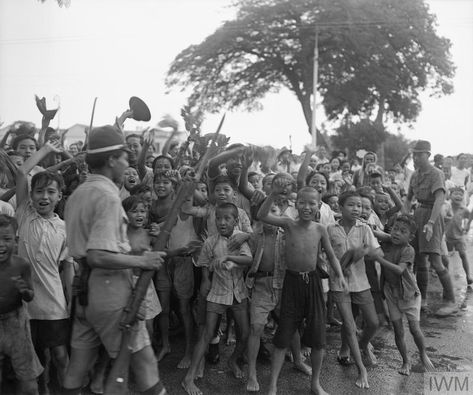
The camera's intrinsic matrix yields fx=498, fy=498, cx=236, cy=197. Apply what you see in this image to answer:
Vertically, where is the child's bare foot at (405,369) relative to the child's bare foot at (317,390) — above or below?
below

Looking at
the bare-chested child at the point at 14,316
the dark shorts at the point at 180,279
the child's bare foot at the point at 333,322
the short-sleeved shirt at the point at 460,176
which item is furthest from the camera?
the short-sleeved shirt at the point at 460,176

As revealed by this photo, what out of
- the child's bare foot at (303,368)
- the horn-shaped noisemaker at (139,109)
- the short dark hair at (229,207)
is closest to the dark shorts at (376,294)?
the child's bare foot at (303,368)

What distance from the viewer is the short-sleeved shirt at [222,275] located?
12.8ft

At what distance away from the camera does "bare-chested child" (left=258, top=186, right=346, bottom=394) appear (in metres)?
3.68

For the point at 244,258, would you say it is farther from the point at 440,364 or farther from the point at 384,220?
the point at 384,220

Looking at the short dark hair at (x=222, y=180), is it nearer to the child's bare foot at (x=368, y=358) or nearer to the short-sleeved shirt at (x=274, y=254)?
the short-sleeved shirt at (x=274, y=254)

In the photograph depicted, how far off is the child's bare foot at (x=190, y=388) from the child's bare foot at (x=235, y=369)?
1.36ft

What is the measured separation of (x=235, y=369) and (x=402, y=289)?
5.20ft

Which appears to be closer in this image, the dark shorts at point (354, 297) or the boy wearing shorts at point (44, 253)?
the boy wearing shorts at point (44, 253)

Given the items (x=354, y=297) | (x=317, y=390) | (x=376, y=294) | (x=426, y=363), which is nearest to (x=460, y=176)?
(x=376, y=294)

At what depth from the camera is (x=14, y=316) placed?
316 centimetres

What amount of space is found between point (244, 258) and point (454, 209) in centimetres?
519

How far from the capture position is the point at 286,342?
367 cm

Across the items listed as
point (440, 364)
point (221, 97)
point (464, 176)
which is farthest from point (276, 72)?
point (440, 364)
